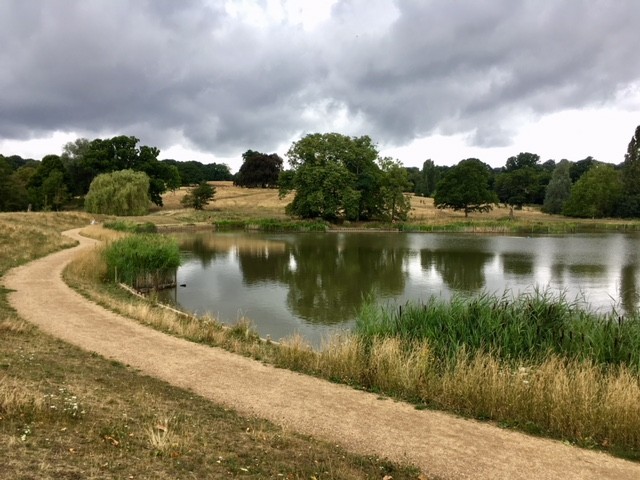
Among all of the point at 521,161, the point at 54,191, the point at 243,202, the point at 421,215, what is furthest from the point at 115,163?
the point at 521,161

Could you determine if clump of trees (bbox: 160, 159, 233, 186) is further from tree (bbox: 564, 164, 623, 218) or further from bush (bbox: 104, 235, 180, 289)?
bush (bbox: 104, 235, 180, 289)

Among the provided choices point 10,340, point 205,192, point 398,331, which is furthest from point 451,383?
point 205,192

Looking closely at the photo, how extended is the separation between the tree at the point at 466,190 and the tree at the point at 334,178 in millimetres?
15005

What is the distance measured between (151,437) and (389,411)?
3.54 meters

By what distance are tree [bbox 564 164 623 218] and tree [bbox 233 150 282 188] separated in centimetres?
5656

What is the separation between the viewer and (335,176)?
65.9 metres

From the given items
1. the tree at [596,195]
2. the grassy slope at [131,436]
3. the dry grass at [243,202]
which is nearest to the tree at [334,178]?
the dry grass at [243,202]

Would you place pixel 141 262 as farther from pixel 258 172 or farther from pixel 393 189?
pixel 258 172

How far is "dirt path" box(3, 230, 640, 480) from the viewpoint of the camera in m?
5.87

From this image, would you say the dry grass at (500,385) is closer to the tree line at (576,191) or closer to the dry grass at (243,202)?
the dry grass at (243,202)

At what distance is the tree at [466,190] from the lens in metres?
78.4

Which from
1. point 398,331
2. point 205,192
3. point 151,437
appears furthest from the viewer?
point 205,192

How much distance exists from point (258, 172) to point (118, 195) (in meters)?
47.4

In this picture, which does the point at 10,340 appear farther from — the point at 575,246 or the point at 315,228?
the point at 315,228
